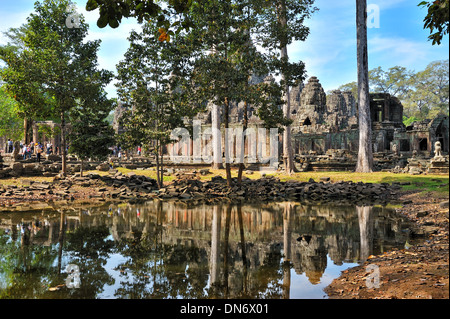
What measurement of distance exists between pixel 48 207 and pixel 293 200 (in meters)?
10.9

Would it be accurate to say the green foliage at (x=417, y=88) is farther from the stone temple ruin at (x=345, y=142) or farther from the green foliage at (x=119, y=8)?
the green foliage at (x=119, y=8)

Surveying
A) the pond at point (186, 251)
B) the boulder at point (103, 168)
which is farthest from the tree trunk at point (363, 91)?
the boulder at point (103, 168)

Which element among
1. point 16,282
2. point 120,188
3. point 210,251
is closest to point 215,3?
point 120,188

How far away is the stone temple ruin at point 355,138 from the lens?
25.8 metres

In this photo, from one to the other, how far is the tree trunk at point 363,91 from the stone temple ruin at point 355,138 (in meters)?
2.46

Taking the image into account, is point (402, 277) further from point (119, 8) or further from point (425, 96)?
point (425, 96)

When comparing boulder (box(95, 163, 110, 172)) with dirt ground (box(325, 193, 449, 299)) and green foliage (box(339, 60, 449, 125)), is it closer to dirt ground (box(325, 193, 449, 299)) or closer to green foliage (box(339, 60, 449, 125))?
dirt ground (box(325, 193, 449, 299))

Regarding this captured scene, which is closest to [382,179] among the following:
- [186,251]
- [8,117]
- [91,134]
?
[186,251]

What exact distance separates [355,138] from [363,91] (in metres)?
12.2

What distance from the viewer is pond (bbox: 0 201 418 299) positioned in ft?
16.2

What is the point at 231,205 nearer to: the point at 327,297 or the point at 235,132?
the point at 327,297

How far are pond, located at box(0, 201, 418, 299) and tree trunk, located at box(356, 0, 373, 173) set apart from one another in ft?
36.5

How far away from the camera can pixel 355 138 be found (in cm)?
3419

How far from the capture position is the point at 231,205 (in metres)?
14.3
